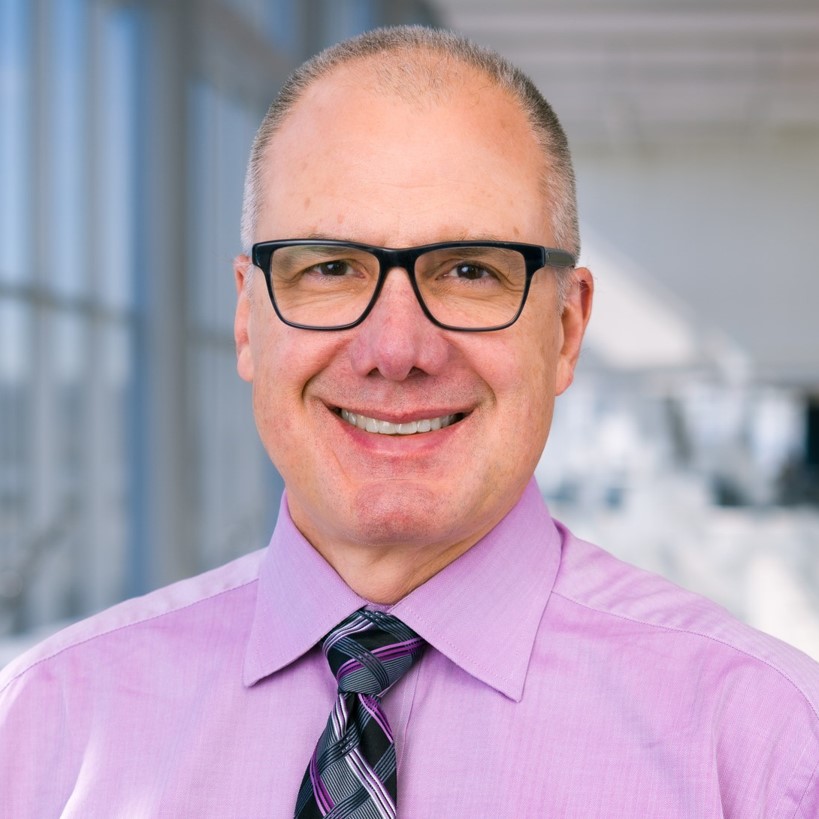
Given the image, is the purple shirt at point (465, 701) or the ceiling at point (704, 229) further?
the ceiling at point (704, 229)

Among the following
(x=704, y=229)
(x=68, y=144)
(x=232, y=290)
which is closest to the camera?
(x=68, y=144)

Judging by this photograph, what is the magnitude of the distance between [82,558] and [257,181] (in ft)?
13.1

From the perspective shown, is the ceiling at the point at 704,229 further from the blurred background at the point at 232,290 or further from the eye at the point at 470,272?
the eye at the point at 470,272

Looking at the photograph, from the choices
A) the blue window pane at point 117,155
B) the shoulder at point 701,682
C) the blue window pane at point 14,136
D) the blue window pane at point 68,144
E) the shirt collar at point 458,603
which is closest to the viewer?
the shoulder at point 701,682

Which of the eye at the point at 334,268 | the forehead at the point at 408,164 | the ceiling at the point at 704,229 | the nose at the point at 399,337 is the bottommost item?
the ceiling at the point at 704,229

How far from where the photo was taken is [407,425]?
1261 mm

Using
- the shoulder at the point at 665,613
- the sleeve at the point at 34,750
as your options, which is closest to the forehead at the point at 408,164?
the shoulder at the point at 665,613

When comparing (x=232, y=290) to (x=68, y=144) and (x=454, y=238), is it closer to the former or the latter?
(x=68, y=144)

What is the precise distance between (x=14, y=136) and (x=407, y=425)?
362 centimetres

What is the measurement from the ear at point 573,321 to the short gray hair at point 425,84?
4 cm

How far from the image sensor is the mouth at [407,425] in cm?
126

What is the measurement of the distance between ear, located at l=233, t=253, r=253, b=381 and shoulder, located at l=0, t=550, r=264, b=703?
0.90ft

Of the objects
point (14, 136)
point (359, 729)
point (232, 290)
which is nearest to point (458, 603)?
point (359, 729)

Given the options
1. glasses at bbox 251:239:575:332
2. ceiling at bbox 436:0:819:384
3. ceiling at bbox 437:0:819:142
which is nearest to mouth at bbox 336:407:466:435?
glasses at bbox 251:239:575:332
